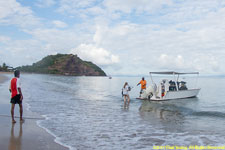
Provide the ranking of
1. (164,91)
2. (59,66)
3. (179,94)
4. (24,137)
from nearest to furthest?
(24,137) < (164,91) < (179,94) < (59,66)

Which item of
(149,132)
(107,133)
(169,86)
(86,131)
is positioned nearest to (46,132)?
(86,131)

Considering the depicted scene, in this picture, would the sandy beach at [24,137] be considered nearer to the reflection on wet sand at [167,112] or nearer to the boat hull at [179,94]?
the reflection on wet sand at [167,112]

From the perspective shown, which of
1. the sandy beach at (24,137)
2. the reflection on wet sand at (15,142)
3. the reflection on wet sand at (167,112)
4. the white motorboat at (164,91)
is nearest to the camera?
the reflection on wet sand at (15,142)

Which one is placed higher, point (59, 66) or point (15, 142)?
point (59, 66)

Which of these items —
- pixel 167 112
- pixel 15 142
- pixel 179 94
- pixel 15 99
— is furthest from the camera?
pixel 179 94

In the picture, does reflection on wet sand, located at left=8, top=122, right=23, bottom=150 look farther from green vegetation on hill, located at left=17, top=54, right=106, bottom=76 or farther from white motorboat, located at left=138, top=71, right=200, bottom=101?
green vegetation on hill, located at left=17, top=54, right=106, bottom=76

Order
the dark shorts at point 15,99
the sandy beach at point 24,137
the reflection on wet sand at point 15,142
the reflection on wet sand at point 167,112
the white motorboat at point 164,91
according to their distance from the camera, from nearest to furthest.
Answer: the reflection on wet sand at point 15,142, the sandy beach at point 24,137, the dark shorts at point 15,99, the reflection on wet sand at point 167,112, the white motorboat at point 164,91

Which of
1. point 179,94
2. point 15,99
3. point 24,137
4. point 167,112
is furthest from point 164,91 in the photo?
point 24,137

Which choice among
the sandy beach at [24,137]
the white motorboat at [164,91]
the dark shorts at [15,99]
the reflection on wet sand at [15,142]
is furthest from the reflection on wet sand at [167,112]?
the reflection on wet sand at [15,142]

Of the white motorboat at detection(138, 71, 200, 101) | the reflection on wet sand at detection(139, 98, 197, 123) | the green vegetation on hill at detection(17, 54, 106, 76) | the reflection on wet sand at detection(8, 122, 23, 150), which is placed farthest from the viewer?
the green vegetation on hill at detection(17, 54, 106, 76)

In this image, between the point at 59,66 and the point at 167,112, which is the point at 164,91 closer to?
the point at 167,112

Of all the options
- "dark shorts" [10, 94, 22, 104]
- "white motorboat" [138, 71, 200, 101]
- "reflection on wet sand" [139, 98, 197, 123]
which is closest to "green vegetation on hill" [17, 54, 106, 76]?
"white motorboat" [138, 71, 200, 101]

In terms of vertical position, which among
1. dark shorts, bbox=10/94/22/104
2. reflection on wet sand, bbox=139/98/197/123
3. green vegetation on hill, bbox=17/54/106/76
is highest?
green vegetation on hill, bbox=17/54/106/76

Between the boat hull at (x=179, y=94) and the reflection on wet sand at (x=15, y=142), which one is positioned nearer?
the reflection on wet sand at (x=15, y=142)
